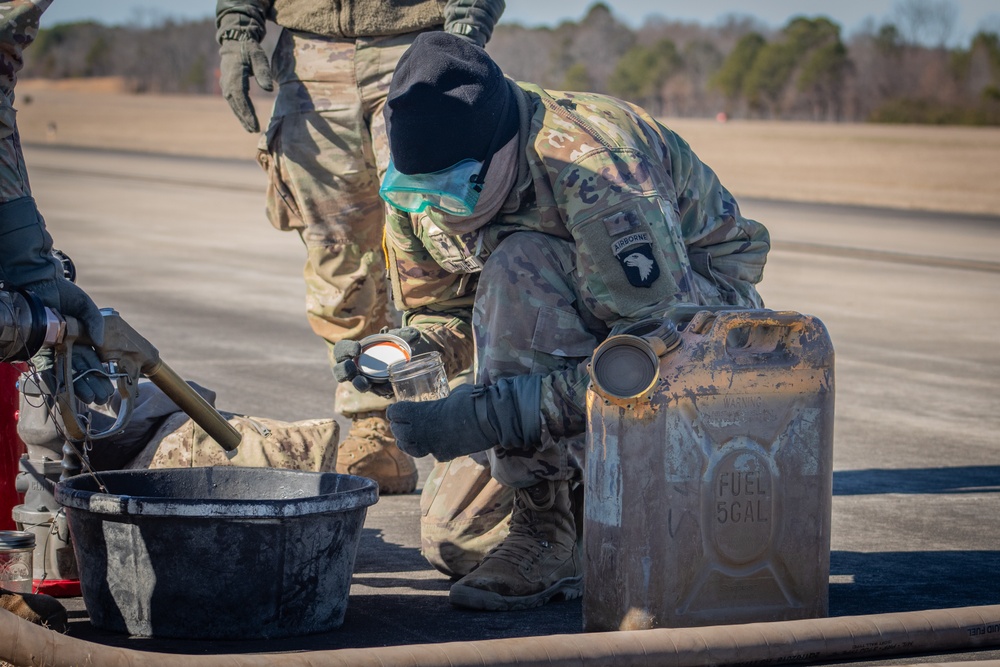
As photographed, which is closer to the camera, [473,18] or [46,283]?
[46,283]

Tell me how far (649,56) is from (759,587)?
8931 cm

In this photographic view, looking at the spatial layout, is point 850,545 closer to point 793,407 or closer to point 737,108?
point 793,407

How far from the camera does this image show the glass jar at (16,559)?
3840mm

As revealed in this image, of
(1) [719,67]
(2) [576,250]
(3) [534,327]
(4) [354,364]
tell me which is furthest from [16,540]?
(1) [719,67]

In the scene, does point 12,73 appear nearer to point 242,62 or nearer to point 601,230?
point 601,230

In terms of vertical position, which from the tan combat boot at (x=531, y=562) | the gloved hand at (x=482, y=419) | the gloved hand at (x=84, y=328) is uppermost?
the gloved hand at (x=84, y=328)

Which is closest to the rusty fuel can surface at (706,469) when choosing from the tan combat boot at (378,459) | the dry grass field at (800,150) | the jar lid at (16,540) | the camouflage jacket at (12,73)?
the jar lid at (16,540)

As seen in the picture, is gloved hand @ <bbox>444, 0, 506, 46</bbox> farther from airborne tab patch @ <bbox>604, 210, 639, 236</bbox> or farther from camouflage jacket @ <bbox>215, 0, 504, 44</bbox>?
airborne tab patch @ <bbox>604, 210, 639, 236</bbox>

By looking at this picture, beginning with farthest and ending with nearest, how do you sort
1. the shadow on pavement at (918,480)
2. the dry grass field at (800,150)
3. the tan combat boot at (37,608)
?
the dry grass field at (800,150) < the shadow on pavement at (918,480) < the tan combat boot at (37,608)

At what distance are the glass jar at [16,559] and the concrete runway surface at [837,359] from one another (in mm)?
190

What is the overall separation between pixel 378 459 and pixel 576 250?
176 centimetres

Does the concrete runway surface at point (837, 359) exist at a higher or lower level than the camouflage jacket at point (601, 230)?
lower

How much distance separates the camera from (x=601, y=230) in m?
4.05

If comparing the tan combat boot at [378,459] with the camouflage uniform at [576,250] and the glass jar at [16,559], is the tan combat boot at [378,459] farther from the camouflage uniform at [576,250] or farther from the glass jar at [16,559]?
the glass jar at [16,559]
